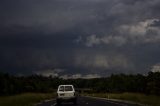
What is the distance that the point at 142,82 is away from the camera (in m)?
144

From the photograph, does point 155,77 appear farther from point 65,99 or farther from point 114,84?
point 65,99

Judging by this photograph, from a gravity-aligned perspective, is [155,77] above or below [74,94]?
above

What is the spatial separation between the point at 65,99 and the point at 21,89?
9432 centimetres

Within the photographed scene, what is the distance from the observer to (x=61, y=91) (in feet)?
165

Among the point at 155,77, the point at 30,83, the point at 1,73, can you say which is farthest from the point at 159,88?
the point at 30,83

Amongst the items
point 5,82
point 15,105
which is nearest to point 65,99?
point 15,105

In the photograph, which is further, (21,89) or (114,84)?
(114,84)

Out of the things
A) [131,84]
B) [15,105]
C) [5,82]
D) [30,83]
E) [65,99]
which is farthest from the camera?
[30,83]

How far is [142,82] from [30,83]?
44909 millimetres

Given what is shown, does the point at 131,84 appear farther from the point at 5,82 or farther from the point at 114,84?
the point at 5,82

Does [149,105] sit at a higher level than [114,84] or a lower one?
lower

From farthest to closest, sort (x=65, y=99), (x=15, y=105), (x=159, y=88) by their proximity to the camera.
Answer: (x=159, y=88) → (x=65, y=99) → (x=15, y=105)

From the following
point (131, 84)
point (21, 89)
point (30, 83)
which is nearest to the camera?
point (21, 89)

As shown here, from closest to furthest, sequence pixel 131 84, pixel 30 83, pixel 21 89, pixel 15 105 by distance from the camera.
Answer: pixel 15 105
pixel 21 89
pixel 131 84
pixel 30 83
